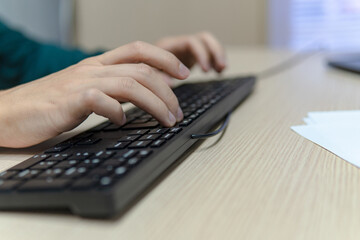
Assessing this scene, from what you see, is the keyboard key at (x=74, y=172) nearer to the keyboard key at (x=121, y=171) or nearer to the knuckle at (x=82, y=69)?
the keyboard key at (x=121, y=171)

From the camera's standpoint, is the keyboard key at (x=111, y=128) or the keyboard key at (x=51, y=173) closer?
the keyboard key at (x=51, y=173)

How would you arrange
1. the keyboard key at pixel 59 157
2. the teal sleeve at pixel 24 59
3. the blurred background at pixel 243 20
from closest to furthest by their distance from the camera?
the keyboard key at pixel 59 157 → the teal sleeve at pixel 24 59 → the blurred background at pixel 243 20

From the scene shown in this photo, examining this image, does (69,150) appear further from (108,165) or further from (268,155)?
(268,155)

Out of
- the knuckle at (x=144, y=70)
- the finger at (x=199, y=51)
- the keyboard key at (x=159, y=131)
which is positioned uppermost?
the knuckle at (x=144, y=70)

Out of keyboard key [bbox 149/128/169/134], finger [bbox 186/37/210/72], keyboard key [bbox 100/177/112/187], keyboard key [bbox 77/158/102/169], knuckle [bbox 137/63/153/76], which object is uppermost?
knuckle [bbox 137/63/153/76]

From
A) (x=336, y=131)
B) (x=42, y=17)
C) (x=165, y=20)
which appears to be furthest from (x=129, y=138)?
(x=165, y=20)

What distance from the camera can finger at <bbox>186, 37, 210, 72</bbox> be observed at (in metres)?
0.93

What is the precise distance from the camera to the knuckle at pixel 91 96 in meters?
0.45

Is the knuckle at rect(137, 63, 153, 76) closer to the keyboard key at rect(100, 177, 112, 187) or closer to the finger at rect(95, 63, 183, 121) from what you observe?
the finger at rect(95, 63, 183, 121)

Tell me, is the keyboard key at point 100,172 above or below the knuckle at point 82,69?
below

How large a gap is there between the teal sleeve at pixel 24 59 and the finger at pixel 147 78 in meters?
0.63

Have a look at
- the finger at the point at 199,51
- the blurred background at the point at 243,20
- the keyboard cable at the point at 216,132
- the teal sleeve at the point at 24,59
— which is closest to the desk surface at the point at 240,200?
the keyboard cable at the point at 216,132

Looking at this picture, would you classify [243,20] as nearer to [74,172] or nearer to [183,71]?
[183,71]

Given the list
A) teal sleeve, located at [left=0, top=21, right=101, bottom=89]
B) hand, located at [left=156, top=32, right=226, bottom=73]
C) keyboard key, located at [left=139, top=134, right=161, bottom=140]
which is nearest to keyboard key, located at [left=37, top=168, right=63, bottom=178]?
keyboard key, located at [left=139, top=134, right=161, bottom=140]
